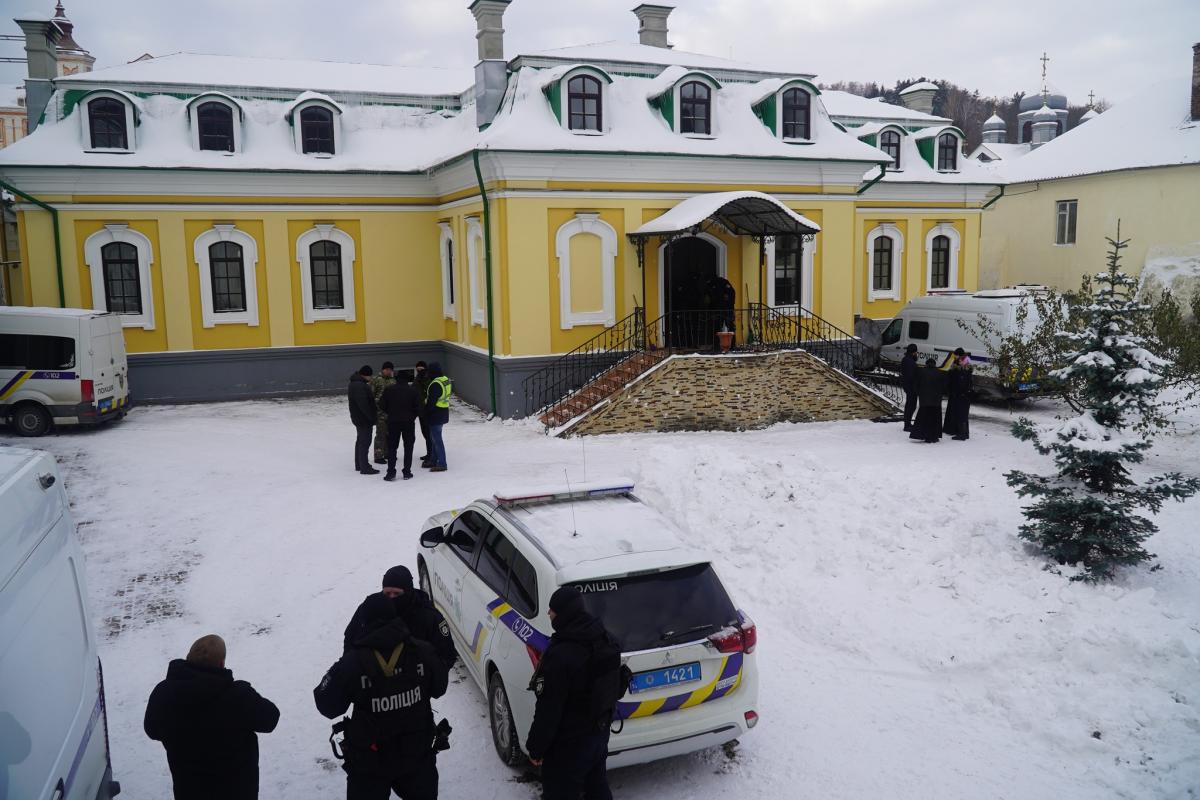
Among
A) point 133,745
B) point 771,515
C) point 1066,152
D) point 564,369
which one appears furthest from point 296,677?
point 1066,152

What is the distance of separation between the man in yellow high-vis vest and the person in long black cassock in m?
8.61

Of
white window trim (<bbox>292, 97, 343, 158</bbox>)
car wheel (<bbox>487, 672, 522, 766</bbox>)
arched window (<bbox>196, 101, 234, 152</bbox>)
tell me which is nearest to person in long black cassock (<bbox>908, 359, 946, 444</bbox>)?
car wheel (<bbox>487, 672, 522, 766</bbox>)

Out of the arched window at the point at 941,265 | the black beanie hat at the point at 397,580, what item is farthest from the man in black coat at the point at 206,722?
the arched window at the point at 941,265

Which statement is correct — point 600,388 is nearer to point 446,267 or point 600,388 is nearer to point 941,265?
point 446,267

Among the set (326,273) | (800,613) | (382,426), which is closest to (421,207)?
(326,273)

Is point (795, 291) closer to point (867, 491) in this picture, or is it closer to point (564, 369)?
point (564, 369)

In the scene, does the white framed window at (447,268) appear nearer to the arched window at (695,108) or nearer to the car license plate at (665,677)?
the arched window at (695,108)

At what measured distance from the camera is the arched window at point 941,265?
26969 mm

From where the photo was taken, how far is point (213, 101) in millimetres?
21047

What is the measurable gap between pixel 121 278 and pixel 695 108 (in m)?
13.6

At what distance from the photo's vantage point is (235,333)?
21.8 meters

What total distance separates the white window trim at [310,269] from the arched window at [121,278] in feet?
11.8

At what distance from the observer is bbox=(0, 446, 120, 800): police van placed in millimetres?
3438

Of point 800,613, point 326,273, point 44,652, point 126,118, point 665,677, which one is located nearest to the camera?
point 44,652
